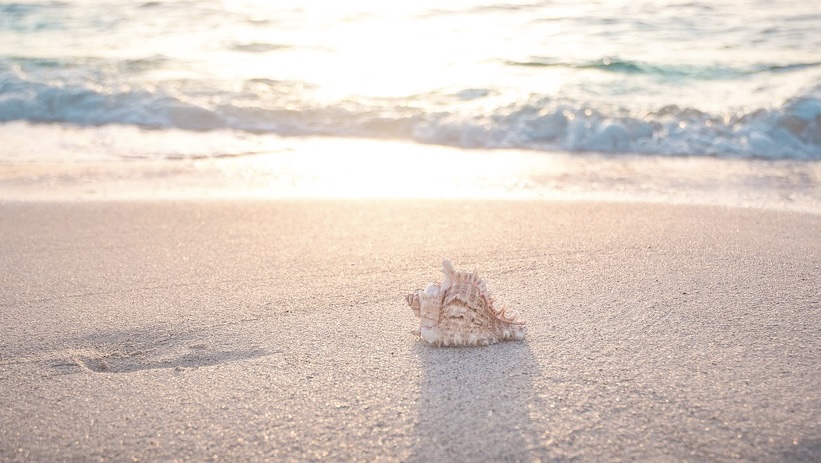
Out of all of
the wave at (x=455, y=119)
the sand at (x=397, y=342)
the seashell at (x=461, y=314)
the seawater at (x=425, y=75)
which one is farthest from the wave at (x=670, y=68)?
the seashell at (x=461, y=314)

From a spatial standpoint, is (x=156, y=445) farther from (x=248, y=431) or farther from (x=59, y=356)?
(x=59, y=356)

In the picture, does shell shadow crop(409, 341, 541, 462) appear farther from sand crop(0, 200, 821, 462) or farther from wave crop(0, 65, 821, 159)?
wave crop(0, 65, 821, 159)

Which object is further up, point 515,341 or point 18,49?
point 18,49

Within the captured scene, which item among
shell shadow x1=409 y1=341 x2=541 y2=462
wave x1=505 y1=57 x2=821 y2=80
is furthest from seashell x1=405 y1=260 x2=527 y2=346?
wave x1=505 y1=57 x2=821 y2=80

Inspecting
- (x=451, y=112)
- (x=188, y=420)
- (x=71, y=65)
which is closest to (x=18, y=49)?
(x=71, y=65)

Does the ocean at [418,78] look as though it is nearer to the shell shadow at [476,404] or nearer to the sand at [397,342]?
the sand at [397,342]

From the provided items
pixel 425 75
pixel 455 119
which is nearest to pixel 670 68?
pixel 425 75
